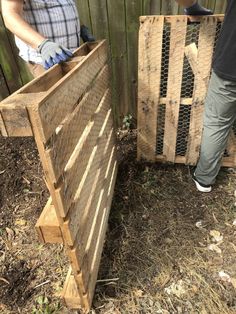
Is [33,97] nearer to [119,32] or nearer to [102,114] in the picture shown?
[102,114]

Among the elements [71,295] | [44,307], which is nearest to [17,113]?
[71,295]

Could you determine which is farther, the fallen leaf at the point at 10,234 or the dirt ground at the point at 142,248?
the fallen leaf at the point at 10,234

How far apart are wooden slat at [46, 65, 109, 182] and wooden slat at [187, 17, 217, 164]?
2.85ft

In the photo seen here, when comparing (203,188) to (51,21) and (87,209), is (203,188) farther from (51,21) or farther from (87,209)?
(51,21)

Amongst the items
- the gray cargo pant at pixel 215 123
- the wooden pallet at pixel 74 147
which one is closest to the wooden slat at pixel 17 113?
the wooden pallet at pixel 74 147

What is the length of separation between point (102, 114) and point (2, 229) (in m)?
1.25

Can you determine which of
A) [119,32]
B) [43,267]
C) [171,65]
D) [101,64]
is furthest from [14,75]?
[43,267]

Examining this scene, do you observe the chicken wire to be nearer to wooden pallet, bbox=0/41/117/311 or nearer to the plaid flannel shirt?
wooden pallet, bbox=0/41/117/311

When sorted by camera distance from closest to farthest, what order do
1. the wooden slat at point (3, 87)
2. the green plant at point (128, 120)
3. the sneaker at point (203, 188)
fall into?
the sneaker at point (203, 188) → the wooden slat at point (3, 87) → the green plant at point (128, 120)

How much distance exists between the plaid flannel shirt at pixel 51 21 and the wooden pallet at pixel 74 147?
149 millimetres

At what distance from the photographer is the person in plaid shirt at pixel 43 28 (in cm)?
146

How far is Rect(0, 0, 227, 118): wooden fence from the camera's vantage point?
104 inches

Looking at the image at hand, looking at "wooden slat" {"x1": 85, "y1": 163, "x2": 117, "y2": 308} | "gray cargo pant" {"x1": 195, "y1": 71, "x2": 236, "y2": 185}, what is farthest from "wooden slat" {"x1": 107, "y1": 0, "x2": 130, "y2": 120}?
"wooden slat" {"x1": 85, "y1": 163, "x2": 117, "y2": 308}

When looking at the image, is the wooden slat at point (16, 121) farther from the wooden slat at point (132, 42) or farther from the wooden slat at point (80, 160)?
the wooden slat at point (132, 42)
